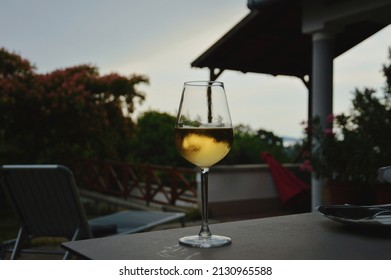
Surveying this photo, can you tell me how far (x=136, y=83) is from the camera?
34.9ft

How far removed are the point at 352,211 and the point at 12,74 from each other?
9.81 m

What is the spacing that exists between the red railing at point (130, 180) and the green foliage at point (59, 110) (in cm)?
51

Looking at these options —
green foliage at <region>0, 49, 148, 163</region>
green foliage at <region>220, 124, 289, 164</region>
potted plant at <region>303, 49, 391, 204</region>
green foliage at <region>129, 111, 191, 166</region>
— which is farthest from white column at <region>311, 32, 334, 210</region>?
green foliage at <region>129, 111, 191, 166</region>

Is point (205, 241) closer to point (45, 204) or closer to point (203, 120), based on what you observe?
point (203, 120)

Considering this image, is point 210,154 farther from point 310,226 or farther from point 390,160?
point 390,160

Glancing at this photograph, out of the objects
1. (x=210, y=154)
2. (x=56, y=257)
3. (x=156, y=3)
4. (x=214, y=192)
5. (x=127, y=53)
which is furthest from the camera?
(x=127, y=53)

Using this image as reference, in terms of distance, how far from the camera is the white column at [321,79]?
6.07 metres

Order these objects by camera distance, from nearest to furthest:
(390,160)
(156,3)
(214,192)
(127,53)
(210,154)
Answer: (210,154)
(390,160)
(156,3)
(214,192)
(127,53)

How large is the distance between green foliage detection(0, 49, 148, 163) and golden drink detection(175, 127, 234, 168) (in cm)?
882

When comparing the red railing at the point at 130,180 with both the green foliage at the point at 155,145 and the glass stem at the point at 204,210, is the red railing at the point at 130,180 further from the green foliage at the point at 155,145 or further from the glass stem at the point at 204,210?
the glass stem at the point at 204,210

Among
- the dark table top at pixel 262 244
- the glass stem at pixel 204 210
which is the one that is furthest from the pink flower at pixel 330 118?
the glass stem at pixel 204 210

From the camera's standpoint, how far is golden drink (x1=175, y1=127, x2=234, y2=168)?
3.43 feet

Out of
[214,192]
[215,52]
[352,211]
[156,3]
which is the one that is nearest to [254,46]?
[215,52]

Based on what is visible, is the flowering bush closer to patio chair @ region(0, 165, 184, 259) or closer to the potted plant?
the potted plant
